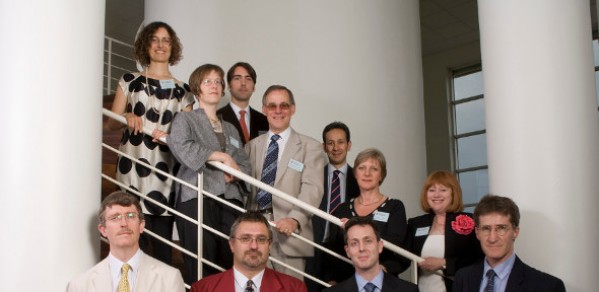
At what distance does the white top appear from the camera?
12.5 ft

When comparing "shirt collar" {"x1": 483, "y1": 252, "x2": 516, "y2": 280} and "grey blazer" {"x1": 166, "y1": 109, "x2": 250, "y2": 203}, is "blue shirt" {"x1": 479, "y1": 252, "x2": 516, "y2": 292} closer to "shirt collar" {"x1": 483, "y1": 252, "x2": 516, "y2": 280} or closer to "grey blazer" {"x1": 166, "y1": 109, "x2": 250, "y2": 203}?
"shirt collar" {"x1": 483, "y1": 252, "x2": 516, "y2": 280}

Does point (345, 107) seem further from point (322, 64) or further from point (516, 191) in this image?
point (516, 191)

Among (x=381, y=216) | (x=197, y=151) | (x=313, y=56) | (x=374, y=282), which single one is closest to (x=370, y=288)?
(x=374, y=282)

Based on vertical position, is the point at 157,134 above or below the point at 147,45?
below

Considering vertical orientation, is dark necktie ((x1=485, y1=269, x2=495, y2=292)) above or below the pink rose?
below

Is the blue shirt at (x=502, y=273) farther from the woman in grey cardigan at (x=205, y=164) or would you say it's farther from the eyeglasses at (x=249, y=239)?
the woman in grey cardigan at (x=205, y=164)

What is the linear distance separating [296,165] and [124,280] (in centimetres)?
127

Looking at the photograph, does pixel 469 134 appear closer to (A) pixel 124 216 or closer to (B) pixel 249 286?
(B) pixel 249 286

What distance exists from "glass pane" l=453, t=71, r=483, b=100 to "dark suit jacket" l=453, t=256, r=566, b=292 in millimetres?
9315

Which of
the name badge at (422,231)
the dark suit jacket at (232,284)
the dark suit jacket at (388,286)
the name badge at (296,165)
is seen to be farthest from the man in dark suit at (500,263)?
the name badge at (296,165)

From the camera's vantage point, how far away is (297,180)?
161 inches

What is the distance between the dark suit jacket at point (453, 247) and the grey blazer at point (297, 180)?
1.80 ft

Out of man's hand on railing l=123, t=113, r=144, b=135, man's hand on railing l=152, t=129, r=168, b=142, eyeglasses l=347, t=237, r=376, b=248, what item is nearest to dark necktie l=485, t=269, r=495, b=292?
eyeglasses l=347, t=237, r=376, b=248

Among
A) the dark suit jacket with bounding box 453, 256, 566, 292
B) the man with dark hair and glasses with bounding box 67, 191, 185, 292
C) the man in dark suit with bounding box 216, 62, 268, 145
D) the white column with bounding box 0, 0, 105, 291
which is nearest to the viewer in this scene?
the white column with bounding box 0, 0, 105, 291
